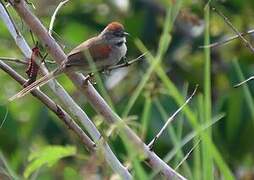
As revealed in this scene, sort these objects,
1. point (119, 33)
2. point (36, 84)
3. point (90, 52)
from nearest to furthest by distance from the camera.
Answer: point (36, 84), point (90, 52), point (119, 33)

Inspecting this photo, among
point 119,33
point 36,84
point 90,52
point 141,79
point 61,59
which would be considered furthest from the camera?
point 141,79

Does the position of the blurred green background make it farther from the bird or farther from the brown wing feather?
the brown wing feather

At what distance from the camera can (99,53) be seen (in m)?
3.72

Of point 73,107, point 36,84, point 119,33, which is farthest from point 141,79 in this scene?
point 73,107

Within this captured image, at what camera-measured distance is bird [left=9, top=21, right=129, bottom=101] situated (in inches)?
125

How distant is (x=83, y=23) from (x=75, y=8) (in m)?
0.28

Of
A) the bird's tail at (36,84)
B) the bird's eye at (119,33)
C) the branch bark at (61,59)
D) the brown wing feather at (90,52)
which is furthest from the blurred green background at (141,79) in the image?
the branch bark at (61,59)

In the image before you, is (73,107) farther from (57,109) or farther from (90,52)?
(90,52)

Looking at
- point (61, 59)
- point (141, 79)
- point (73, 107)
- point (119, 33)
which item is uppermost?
point (61, 59)

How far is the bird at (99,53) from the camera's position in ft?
10.4

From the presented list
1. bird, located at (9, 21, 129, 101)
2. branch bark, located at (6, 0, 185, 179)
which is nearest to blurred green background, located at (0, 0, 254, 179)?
bird, located at (9, 21, 129, 101)

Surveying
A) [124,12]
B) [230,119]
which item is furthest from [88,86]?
[124,12]

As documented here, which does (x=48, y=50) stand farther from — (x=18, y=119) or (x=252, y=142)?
(x=18, y=119)

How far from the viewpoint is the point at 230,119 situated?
590cm
